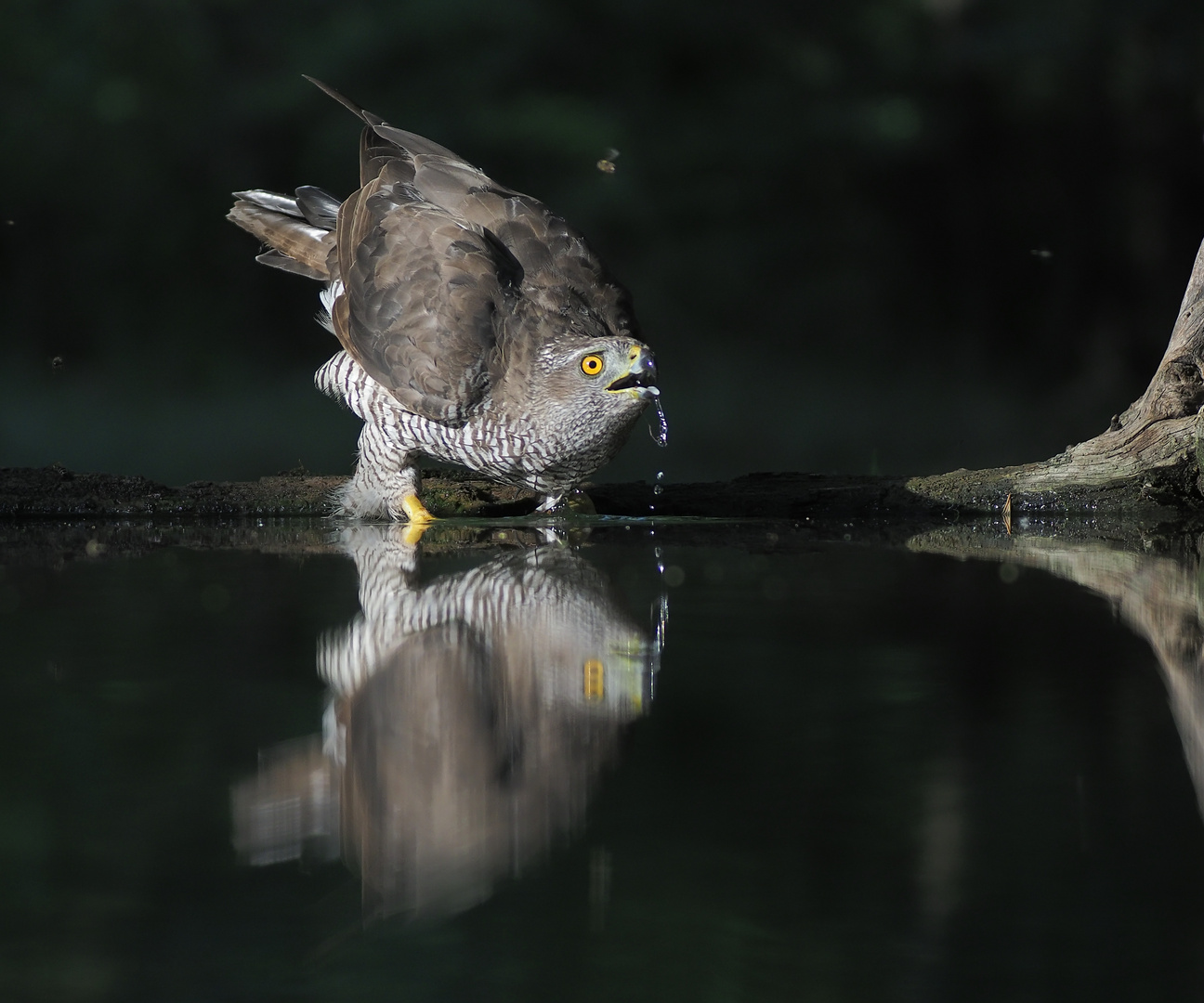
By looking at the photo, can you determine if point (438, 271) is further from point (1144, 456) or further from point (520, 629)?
point (1144, 456)

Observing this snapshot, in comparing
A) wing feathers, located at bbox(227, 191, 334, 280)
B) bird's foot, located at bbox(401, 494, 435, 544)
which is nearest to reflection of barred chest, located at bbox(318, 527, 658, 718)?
bird's foot, located at bbox(401, 494, 435, 544)

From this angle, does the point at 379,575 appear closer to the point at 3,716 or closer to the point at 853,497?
the point at 3,716

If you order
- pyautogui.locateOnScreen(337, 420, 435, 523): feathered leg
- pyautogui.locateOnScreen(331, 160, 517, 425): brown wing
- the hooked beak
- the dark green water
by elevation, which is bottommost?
the dark green water

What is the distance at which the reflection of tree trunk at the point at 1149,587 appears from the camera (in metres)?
2.14

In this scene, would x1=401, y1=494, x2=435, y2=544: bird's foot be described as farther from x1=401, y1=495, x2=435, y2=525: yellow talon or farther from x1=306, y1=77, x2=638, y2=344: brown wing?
x1=306, y1=77, x2=638, y2=344: brown wing

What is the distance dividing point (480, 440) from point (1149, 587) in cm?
229

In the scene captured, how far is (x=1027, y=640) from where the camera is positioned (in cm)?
270

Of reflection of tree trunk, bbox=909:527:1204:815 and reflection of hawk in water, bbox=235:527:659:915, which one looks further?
reflection of tree trunk, bbox=909:527:1204:815

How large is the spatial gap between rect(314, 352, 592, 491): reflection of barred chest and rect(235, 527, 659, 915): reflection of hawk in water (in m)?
1.43

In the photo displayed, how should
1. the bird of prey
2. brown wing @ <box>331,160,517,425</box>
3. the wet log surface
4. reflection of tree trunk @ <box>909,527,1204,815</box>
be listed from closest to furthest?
1. reflection of tree trunk @ <box>909,527,1204,815</box>
2. the bird of prey
3. brown wing @ <box>331,160,517,425</box>
4. the wet log surface

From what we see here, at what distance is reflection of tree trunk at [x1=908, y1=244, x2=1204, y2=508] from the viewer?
4.96m

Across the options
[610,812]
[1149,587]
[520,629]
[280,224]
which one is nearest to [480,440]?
[280,224]

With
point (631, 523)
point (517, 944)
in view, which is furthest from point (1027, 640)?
point (631, 523)

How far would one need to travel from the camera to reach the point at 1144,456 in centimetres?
501
